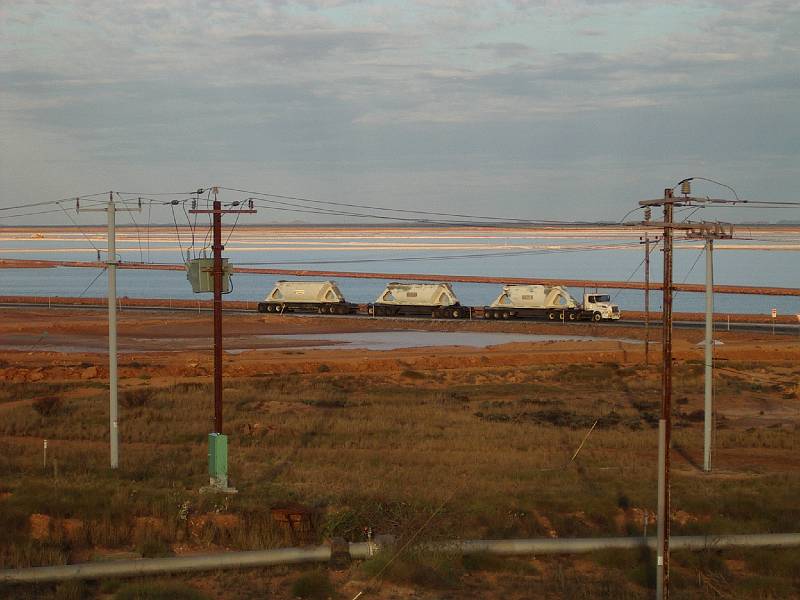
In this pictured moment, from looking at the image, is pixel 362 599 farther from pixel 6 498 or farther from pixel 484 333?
pixel 484 333

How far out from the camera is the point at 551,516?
21.5 m

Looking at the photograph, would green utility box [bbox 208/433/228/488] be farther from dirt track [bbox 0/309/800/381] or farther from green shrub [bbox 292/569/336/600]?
dirt track [bbox 0/309/800/381]

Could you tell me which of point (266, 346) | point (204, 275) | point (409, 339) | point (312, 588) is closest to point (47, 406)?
point (204, 275)

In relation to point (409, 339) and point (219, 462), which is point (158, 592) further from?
point (409, 339)

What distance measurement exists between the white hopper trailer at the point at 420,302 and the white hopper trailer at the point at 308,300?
2.95m

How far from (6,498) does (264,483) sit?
6.07 metres

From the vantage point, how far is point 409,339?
70938mm

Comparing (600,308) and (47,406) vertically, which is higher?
(600,308)

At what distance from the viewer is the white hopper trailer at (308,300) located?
274 ft

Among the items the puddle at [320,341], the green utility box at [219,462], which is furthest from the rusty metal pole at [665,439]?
the puddle at [320,341]

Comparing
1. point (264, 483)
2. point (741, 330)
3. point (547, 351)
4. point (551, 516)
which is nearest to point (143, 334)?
point (547, 351)

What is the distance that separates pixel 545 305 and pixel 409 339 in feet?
40.8

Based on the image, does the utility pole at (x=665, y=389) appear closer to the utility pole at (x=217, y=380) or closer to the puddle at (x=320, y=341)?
the utility pole at (x=217, y=380)

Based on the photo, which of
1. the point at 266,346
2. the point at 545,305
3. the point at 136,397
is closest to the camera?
the point at 136,397
